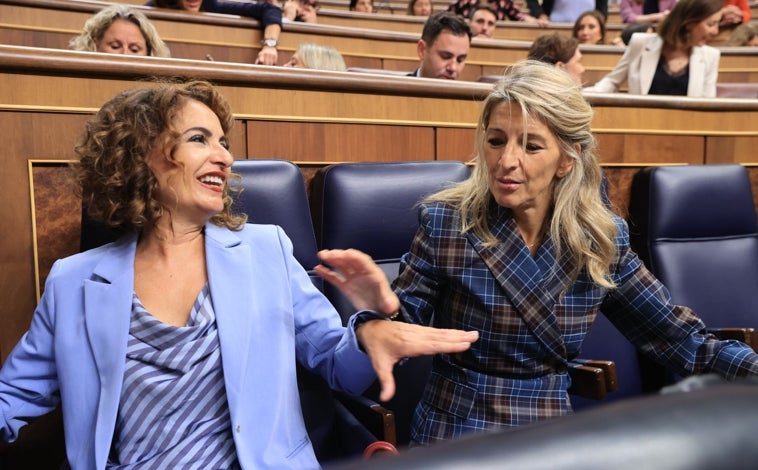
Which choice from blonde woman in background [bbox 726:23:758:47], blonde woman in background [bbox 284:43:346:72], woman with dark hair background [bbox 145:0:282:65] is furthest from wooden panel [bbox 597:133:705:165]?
blonde woman in background [bbox 726:23:758:47]

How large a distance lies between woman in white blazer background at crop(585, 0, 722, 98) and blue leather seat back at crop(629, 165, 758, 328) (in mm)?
579

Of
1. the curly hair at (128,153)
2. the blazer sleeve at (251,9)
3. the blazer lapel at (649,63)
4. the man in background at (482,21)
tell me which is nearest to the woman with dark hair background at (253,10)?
the blazer sleeve at (251,9)

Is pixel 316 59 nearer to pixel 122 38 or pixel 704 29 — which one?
pixel 122 38

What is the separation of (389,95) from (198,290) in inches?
19.3

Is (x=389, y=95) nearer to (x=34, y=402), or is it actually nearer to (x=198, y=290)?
(x=198, y=290)

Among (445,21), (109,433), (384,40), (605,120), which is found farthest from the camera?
(384,40)

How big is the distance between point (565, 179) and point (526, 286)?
4.6 inches

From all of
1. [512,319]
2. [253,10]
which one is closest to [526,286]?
[512,319]

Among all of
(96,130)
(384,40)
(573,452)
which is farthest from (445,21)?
(573,452)

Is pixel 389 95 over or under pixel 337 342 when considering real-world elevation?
over

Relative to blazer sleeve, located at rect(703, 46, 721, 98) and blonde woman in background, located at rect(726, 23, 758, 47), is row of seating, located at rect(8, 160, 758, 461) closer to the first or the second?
blazer sleeve, located at rect(703, 46, 721, 98)

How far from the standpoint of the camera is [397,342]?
1.61ft

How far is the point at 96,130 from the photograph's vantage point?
0.60 m

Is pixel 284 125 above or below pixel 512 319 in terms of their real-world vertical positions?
above
